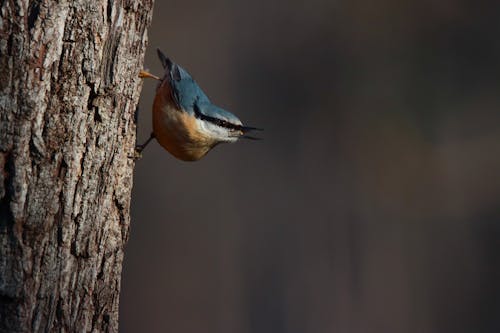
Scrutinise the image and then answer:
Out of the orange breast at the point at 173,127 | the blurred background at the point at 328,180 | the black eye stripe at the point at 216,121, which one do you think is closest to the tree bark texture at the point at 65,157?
the orange breast at the point at 173,127

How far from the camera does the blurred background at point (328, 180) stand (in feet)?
17.0

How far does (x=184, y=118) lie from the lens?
296 cm

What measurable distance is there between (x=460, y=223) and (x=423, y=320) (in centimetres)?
98

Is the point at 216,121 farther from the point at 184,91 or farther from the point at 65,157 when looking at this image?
the point at 65,157

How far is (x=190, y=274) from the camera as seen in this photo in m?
5.23

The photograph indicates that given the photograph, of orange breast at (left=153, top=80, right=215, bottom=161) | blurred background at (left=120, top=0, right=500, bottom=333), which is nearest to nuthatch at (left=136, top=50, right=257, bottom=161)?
orange breast at (left=153, top=80, right=215, bottom=161)

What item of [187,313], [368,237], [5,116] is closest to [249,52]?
[368,237]

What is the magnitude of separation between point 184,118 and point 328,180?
3.00 m

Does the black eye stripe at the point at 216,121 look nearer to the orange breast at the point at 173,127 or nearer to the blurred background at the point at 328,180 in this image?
the orange breast at the point at 173,127

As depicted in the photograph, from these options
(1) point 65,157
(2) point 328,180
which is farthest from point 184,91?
(2) point 328,180

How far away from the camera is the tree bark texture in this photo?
1764 mm

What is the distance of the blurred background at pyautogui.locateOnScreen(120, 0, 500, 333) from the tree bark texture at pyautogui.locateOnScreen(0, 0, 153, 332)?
3.01 meters

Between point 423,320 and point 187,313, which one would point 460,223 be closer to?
point 423,320

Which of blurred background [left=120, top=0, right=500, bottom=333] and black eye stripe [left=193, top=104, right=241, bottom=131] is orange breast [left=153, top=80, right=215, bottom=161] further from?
blurred background [left=120, top=0, right=500, bottom=333]
